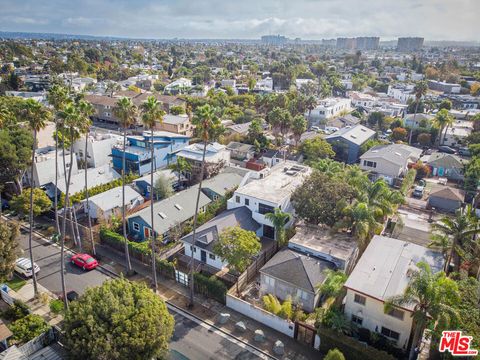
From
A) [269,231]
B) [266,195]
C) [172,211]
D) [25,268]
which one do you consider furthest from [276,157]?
[25,268]

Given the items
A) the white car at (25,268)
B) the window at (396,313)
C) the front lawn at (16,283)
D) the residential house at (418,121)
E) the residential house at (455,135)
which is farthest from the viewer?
the residential house at (418,121)

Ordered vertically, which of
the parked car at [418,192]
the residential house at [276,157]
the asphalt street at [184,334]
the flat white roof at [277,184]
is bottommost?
the asphalt street at [184,334]

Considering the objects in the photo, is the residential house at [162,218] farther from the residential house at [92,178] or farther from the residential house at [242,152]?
the residential house at [242,152]

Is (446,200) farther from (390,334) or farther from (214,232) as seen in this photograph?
(214,232)

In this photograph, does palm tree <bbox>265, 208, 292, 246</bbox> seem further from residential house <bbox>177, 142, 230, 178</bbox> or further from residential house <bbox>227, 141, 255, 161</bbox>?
residential house <bbox>227, 141, 255, 161</bbox>

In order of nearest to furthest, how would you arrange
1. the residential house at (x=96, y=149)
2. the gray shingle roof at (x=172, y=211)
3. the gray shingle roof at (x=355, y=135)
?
the gray shingle roof at (x=172, y=211) → the residential house at (x=96, y=149) → the gray shingle roof at (x=355, y=135)

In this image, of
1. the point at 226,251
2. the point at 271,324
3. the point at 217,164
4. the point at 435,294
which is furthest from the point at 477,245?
the point at 217,164

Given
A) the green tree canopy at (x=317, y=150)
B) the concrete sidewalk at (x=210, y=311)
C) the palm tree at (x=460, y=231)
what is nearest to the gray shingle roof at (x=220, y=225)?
the concrete sidewalk at (x=210, y=311)
